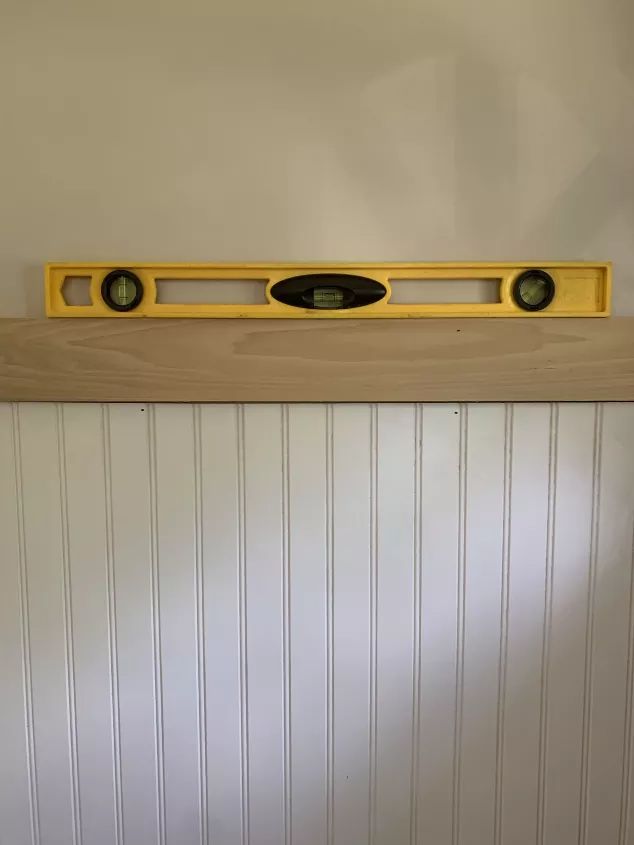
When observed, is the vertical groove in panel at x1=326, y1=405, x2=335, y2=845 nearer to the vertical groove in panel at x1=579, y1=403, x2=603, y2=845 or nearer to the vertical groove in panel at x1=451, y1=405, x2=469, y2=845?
the vertical groove in panel at x1=451, y1=405, x2=469, y2=845

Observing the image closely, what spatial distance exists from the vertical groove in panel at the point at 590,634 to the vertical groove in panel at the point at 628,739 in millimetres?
60

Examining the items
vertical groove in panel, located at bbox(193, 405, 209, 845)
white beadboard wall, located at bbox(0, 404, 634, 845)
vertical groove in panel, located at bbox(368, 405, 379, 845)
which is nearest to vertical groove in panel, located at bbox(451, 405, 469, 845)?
white beadboard wall, located at bbox(0, 404, 634, 845)

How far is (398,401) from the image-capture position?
1.09 metres

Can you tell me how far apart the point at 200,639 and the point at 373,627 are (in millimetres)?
284

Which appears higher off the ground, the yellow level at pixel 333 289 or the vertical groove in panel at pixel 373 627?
the yellow level at pixel 333 289

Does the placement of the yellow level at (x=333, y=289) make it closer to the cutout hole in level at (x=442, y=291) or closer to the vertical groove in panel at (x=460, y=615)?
the cutout hole in level at (x=442, y=291)

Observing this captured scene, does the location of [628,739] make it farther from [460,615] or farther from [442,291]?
[442,291]

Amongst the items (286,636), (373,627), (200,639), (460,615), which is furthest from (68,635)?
(460,615)

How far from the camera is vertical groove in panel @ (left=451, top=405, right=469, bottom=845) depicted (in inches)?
43.6

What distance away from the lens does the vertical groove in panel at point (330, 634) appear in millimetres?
1106

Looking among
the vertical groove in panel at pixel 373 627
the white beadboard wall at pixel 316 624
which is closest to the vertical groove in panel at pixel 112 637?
the white beadboard wall at pixel 316 624

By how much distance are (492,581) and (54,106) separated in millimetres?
1023

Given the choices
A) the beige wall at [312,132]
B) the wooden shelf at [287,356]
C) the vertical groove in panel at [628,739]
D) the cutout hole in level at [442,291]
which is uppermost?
the beige wall at [312,132]

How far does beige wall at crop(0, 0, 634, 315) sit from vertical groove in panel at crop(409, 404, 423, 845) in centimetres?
31
